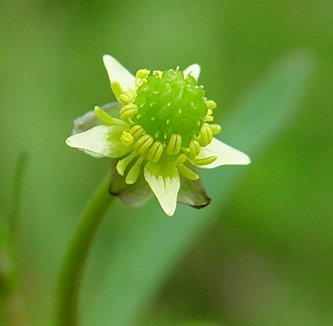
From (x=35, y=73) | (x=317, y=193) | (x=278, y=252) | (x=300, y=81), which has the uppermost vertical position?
(x=300, y=81)

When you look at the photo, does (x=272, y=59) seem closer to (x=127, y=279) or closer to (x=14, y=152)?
(x=14, y=152)

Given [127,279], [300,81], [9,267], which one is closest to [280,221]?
[300,81]

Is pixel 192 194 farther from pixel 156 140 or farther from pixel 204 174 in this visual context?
pixel 204 174

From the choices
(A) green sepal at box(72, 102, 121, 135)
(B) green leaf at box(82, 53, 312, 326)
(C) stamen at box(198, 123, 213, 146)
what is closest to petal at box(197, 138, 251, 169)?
(C) stamen at box(198, 123, 213, 146)

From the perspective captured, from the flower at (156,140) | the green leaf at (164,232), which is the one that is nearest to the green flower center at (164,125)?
the flower at (156,140)

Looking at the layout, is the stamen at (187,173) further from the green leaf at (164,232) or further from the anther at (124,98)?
the green leaf at (164,232)
